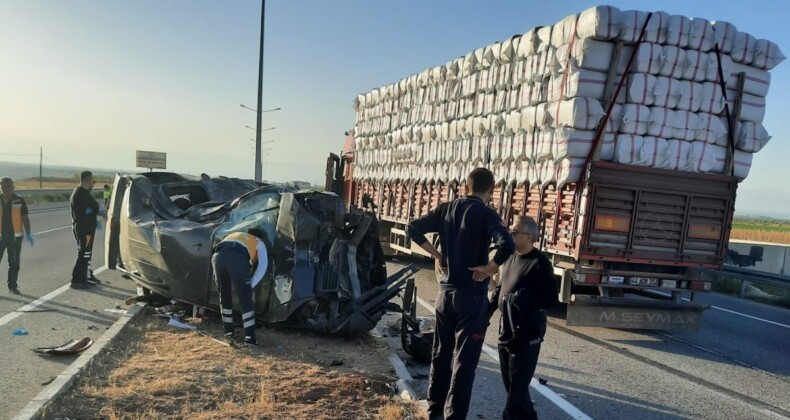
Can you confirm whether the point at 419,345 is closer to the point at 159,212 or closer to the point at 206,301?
the point at 206,301

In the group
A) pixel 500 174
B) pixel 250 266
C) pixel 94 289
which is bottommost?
pixel 94 289

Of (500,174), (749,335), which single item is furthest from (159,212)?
(749,335)

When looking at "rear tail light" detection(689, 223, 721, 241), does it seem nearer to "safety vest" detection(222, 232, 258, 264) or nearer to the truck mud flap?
the truck mud flap

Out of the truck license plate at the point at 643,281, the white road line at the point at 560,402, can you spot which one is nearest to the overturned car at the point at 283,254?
the white road line at the point at 560,402

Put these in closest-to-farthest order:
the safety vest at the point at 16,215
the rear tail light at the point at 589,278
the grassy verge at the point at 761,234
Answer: the rear tail light at the point at 589,278, the safety vest at the point at 16,215, the grassy verge at the point at 761,234

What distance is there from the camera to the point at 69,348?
538 cm

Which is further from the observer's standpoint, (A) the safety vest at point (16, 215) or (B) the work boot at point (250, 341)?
(A) the safety vest at point (16, 215)

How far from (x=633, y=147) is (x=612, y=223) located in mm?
990

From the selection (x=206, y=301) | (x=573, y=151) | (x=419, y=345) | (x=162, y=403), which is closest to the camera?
(x=162, y=403)

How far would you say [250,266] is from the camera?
18.5 feet

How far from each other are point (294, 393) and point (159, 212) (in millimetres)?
3724

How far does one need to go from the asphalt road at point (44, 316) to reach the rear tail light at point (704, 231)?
24.2 ft

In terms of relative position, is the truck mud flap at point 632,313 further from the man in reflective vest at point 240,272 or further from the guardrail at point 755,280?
the guardrail at point 755,280

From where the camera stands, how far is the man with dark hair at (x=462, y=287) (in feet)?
12.3
